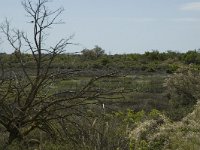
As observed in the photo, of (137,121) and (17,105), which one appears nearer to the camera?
(17,105)

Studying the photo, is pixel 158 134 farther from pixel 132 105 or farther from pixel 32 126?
pixel 132 105

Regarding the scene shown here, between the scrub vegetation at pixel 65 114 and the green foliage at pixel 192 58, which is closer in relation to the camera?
the scrub vegetation at pixel 65 114

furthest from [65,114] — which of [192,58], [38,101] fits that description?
[192,58]

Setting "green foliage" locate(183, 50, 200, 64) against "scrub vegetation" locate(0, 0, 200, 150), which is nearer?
"scrub vegetation" locate(0, 0, 200, 150)

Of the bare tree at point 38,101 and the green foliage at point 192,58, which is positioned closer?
the bare tree at point 38,101

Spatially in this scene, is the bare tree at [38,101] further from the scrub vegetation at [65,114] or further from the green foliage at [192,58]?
the green foliage at [192,58]

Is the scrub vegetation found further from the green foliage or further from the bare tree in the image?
the green foliage

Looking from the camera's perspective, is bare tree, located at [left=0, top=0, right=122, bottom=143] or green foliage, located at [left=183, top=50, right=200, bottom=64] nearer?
bare tree, located at [left=0, top=0, right=122, bottom=143]

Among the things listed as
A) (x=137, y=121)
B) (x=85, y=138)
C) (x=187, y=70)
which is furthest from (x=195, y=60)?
(x=85, y=138)

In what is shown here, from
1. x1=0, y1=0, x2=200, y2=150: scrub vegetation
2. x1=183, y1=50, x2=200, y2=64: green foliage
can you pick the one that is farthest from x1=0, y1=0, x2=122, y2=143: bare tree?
x1=183, y1=50, x2=200, y2=64: green foliage

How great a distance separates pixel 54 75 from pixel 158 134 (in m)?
5.86

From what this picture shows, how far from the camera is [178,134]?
14031mm

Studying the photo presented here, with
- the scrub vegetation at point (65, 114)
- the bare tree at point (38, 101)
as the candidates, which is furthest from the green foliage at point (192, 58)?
the bare tree at point (38, 101)

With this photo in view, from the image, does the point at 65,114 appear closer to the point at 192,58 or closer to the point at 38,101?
the point at 38,101
